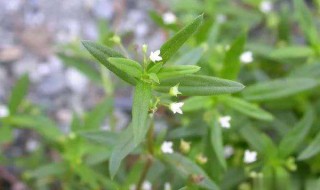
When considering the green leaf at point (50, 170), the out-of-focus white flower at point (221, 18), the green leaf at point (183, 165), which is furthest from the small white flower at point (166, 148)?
the out-of-focus white flower at point (221, 18)

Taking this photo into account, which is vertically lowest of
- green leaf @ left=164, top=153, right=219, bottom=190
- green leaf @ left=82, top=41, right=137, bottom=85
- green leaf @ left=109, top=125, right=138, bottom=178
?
green leaf @ left=109, top=125, right=138, bottom=178

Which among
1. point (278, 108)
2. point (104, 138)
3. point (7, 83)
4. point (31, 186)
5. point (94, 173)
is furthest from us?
point (7, 83)

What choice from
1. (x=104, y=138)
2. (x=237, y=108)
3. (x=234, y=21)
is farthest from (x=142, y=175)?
(x=234, y=21)

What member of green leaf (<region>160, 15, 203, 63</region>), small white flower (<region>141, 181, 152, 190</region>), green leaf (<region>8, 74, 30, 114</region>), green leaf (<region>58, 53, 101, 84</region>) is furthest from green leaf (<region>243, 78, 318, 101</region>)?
green leaf (<region>8, 74, 30, 114</region>)

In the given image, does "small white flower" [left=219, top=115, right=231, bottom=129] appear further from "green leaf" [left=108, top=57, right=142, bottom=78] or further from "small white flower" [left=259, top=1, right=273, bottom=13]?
"small white flower" [left=259, top=1, right=273, bottom=13]

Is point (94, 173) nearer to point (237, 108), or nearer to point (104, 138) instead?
point (104, 138)

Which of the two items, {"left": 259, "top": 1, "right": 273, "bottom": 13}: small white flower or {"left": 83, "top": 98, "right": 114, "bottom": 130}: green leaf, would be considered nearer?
{"left": 83, "top": 98, "right": 114, "bottom": 130}: green leaf

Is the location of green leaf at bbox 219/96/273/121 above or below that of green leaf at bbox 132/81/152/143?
above
